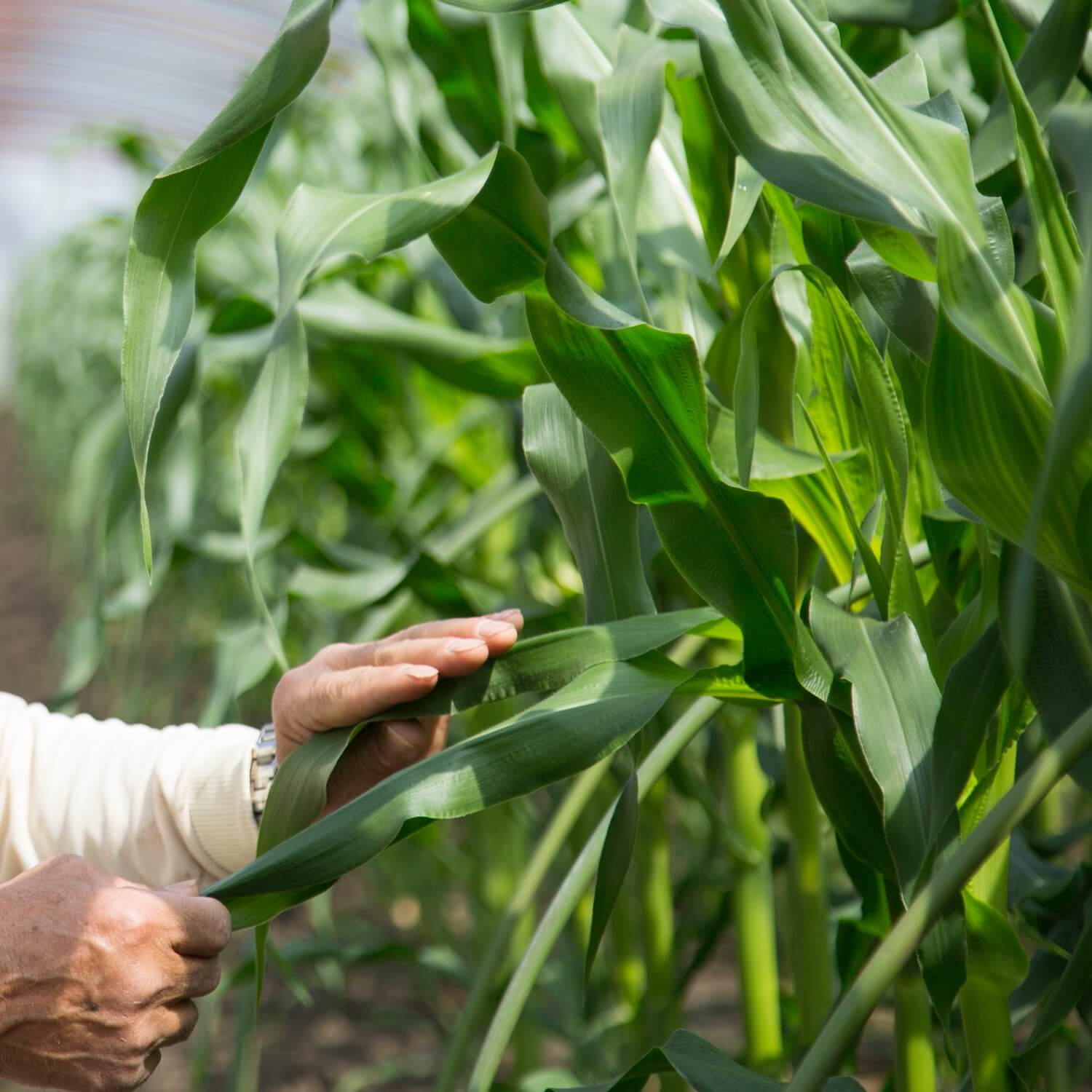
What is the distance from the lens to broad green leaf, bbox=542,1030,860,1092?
41cm

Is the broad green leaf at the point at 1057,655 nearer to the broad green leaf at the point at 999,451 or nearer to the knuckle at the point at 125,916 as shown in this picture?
the broad green leaf at the point at 999,451

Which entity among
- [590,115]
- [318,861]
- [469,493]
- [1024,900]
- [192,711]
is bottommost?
[192,711]

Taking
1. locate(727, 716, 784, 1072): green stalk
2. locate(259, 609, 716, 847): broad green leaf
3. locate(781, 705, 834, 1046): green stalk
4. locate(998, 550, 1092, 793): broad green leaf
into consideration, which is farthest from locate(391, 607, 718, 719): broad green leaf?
locate(727, 716, 784, 1072): green stalk

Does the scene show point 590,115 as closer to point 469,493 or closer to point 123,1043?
point 123,1043

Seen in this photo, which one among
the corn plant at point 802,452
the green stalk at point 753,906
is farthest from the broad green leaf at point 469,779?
the green stalk at point 753,906

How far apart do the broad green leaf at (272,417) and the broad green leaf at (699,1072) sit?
0.22 metres

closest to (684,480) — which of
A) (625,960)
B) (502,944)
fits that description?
(502,944)

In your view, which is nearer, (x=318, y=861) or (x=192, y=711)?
(x=318, y=861)

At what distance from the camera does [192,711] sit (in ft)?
8.85

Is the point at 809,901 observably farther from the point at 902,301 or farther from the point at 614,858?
the point at 902,301

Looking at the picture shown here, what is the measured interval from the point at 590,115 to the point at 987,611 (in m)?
0.27

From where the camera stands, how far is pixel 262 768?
60 cm

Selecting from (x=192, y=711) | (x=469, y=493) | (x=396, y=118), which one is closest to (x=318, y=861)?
(x=396, y=118)

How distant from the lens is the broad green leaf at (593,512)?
0.43 metres
